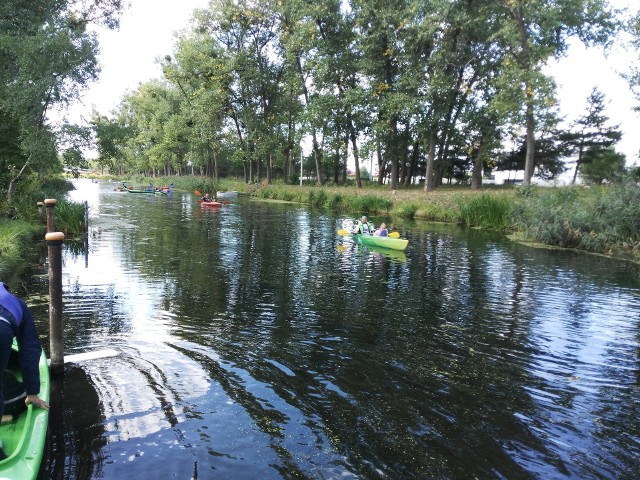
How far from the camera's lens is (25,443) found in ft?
12.2

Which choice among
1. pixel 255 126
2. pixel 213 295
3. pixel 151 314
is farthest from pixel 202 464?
pixel 255 126

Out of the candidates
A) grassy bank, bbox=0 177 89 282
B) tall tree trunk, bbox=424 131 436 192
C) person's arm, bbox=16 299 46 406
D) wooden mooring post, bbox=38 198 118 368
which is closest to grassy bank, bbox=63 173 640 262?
tall tree trunk, bbox=424 131 436 192

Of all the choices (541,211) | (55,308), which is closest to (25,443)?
(55,308)

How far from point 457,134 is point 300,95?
21.0 meters

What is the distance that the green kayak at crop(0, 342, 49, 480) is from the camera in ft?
11.2

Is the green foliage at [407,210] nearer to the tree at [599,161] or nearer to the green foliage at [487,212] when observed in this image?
the green foliage at [487,212]

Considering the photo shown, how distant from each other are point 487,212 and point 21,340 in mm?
24505

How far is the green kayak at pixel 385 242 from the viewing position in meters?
17.6

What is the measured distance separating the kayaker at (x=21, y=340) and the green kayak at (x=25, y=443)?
5.1 inches

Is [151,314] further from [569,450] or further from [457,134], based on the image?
[457,134]

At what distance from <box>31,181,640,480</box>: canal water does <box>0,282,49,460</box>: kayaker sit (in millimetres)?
837

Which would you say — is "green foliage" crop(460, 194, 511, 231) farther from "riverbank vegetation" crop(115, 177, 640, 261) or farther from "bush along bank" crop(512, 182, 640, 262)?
"bush along bank" crop(512, 182, 640, 262)

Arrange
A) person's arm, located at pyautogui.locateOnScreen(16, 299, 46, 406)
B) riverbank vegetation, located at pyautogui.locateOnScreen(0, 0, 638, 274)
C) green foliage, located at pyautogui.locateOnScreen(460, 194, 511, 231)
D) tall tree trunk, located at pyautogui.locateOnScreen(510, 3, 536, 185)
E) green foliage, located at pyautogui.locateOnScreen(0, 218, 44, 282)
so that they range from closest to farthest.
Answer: person's arm, located at pyautogui.locateOnScreen(16, 299, 46, 406) → green foliage, located at pyautogui.locateOnScreen(0, 218, 44, 282) → riverbank vegetation, located at pyautogui.locateOnScreen(0, 0, 638, 274) → green foliage, located at pyautogui.locateOnScreen(460, 194, 511, 231) → tall tree trunk, located at pyautogui.locateOnScreen(510, 3, 536, 185)

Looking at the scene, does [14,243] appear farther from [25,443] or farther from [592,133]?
[592,133]
